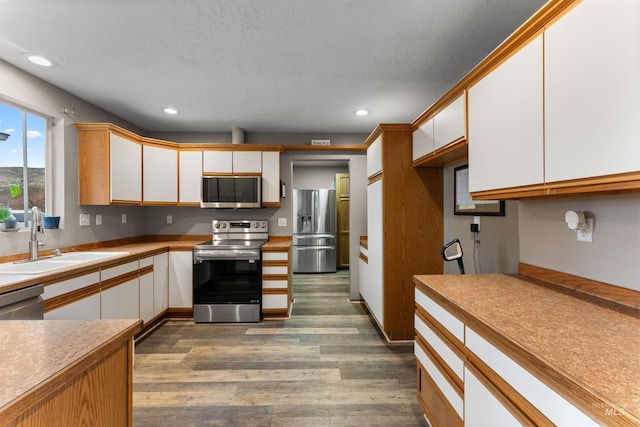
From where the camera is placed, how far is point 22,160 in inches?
92.0

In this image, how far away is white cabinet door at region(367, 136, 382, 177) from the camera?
2.66 metres

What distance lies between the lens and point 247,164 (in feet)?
11.6

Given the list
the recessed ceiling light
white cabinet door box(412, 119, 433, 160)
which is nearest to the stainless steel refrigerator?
white cabinet door box(412, 119, 433, 160)

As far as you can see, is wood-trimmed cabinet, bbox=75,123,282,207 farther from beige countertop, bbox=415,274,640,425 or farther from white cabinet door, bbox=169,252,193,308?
beige countertop, bbox=415,274,640,425

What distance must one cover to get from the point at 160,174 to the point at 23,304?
6.77 ft

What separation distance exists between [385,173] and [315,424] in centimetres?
197

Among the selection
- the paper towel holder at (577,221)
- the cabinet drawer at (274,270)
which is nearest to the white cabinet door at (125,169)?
the cabinet drawer at (274,270)

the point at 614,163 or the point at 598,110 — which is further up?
the point at 598,110

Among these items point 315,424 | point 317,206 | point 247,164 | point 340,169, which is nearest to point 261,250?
point 247,164

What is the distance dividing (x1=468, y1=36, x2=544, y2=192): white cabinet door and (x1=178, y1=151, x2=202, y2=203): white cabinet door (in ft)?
10.1

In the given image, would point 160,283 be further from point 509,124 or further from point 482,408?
point 509,124

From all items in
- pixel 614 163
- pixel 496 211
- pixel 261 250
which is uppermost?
pixel 614 163

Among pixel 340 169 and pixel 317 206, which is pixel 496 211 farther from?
pixel 340 169

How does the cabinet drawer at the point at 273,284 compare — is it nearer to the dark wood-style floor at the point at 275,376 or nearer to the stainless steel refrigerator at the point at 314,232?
the dark wood-style floor at the point at 275,376
